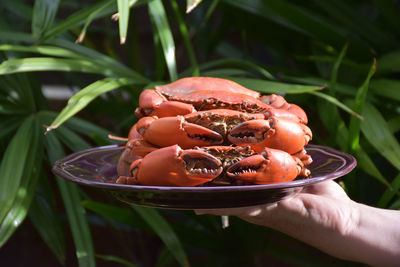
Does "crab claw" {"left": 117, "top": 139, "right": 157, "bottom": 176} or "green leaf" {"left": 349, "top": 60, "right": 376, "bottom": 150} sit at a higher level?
"crab claw" {"left": 117, "top": 139, "right": 157, "bottom": 176}

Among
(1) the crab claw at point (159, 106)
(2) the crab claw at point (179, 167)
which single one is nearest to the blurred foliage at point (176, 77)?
(1) the crab claw at point (159, 106)

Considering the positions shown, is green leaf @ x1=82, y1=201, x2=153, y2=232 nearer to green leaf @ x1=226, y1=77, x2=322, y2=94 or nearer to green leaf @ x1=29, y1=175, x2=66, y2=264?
green leaf @ x1=29, y1=175, x2=66, y2=264

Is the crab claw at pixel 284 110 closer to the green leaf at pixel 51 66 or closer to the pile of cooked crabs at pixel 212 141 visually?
the pile of cooked crabs at pixel 212 141

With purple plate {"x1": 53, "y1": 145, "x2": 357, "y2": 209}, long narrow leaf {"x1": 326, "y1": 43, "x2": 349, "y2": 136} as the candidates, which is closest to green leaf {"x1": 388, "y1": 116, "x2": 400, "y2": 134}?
long narrow leaf {"x1": 326, "y1": 43, "x2": 349, "y2": 136}

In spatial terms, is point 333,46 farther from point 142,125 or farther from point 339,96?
point 142,125

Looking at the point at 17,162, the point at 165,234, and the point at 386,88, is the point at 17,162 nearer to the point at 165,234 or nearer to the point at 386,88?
the point at 165,234

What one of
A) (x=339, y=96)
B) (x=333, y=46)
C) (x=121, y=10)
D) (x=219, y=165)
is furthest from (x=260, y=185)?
(x=333, y=46)
